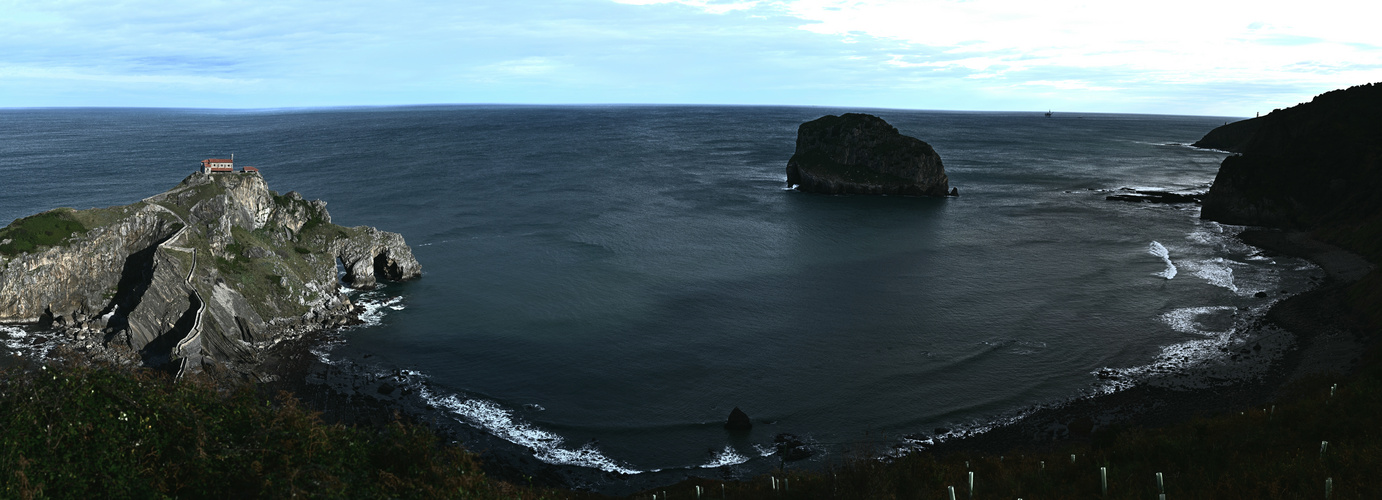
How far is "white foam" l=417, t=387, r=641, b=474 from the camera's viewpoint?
3375 cm

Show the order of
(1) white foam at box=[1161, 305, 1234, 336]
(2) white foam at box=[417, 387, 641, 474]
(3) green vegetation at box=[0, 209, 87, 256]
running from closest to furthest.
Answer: (2) white foam at box=[417, 387, 641, 474] < (3) green vegetation at box=[0, 209, 87, 256] < (1) white foam at box=[1161, 305, 1234, 336]

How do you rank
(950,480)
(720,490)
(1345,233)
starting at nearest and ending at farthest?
(950,480), (720,490), (1345,233)

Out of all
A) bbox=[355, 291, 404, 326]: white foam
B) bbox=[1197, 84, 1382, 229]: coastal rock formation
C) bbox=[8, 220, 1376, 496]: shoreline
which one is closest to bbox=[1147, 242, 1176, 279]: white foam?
bbox=[8, 220, 1376, 496]: shoreline

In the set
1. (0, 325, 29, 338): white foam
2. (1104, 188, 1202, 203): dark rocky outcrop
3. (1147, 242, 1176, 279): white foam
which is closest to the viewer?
(0, 325, 29, 338): white foam

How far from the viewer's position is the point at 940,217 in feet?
306

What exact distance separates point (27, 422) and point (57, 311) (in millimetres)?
39924

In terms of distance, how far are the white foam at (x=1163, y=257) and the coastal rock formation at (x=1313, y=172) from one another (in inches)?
692

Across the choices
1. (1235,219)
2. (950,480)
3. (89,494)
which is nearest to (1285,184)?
(1235,219)

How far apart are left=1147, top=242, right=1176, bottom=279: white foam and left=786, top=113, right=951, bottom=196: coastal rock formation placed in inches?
1480

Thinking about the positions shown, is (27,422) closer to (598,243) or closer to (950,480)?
(950,480)

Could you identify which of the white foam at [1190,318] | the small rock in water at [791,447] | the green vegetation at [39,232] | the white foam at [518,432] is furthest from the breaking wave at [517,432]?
the white foam at [1190,318]

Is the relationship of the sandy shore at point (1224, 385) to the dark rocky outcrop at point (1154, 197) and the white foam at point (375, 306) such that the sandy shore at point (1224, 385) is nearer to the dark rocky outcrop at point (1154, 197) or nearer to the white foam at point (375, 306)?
the white foam at point (375, 306)

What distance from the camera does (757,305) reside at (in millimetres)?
55656

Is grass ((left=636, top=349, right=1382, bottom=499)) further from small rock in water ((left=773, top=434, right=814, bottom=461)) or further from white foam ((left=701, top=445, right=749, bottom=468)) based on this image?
small rock in water ((left=773, top=434, right=814, bottom=461))
